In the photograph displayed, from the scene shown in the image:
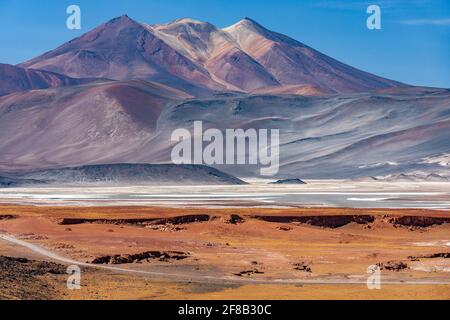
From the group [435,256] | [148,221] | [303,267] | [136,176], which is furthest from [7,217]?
[136,176]

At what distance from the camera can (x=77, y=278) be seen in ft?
92.4

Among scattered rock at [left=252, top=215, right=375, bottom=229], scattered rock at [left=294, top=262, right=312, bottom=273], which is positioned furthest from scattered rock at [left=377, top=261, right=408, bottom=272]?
scattered rock at [left=252, top=215, right=375, bottom=229]

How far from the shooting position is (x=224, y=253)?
38.2 metres

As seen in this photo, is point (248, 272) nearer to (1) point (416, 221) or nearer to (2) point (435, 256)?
(2) point (435, 256)

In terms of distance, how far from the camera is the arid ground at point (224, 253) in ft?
89.2

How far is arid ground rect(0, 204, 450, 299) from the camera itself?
2719 centimetres

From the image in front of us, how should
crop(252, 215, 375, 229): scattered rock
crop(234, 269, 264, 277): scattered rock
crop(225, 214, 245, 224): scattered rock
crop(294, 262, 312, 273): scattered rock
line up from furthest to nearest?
crop(252, 215, 375, 229): scattered rock → crop(225, 214, 245, 224): scattered rock → crop(294, 262, 312, 273): scattered rock → crop(234, 269, 264, 277): scattered rock

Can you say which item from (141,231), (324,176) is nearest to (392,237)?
(141,231)

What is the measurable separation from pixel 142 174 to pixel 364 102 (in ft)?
252

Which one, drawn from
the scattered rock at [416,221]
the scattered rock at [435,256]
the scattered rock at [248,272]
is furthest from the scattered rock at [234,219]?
the scattered rock at [248,272]

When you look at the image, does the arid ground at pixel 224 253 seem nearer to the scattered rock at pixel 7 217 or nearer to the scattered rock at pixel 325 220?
the scattered rock at pixel 325 220

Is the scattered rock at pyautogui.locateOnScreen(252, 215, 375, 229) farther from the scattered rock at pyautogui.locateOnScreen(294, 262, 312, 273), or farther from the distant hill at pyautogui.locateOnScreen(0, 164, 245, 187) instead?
the distant hill at pyautogui.locateOnScreen(0, 164, 245, 187)

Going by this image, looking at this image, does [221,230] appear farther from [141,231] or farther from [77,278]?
[77,278]

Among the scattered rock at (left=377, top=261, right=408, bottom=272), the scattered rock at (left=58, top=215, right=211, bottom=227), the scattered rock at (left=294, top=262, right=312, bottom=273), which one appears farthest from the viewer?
the scattered rock at (left=58, top=215, right=211, bottom=227)
